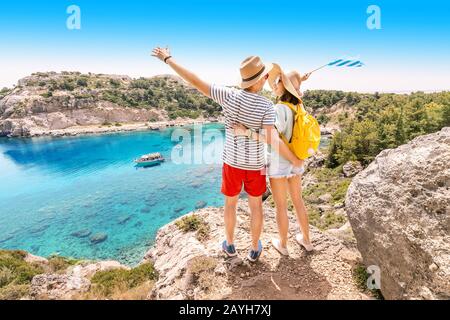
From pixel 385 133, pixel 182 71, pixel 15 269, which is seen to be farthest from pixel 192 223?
pixel 385 133

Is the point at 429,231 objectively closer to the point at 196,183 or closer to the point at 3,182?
the point at 196,183

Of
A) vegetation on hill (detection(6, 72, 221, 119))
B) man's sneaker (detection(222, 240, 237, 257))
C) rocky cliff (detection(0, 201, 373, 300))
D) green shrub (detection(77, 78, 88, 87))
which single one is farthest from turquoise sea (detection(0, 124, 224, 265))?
green shrub (detection(77, 78, 88, 87))

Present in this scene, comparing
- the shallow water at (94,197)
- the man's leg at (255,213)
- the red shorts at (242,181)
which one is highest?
the red shorts at (242,181)

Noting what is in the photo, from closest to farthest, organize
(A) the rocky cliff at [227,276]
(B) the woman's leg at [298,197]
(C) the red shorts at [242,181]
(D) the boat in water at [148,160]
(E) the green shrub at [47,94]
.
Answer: (C) the red shorts at [242,181], (A) the rocky cliff at [227,276], (B) the woman's leg at [298,197], (D) the boat in water at [148,160], (E) the green shrub at [47,94]

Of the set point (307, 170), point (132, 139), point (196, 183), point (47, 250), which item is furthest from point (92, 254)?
point (132, 139)

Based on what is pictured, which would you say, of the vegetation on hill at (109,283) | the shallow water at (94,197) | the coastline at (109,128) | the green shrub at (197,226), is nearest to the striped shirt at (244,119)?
the green shrub at (197,226)

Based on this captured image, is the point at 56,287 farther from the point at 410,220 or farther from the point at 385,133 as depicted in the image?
the point at 385,133

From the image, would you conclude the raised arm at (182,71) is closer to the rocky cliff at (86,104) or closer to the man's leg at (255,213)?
the man's leg at (255,213)

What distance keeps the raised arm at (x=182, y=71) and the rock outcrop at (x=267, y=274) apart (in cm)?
295

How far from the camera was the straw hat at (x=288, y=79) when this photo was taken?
3884 mm

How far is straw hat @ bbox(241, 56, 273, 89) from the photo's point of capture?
137 inches

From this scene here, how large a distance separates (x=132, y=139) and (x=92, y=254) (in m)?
59.7
